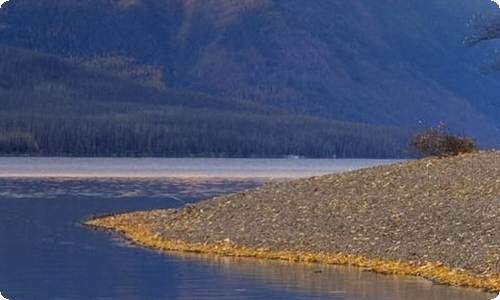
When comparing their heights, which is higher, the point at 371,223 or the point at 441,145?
the point at 441,145

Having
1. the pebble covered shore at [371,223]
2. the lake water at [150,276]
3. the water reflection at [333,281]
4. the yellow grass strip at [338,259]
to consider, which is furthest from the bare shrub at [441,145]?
the water reflection at [333,281]

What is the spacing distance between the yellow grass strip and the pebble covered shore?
35 millimetres

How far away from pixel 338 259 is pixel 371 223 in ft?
9.56

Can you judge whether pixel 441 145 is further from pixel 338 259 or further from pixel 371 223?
pixel 338 259

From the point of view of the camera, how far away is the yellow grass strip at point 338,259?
3042cm

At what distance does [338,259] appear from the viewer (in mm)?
35000

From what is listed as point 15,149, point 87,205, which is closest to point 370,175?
point 87,205

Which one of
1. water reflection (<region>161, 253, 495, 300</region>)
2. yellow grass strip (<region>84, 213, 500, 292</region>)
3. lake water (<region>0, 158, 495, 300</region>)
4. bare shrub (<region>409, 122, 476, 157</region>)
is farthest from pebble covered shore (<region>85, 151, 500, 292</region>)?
bare shrub (<region>409, 122, 476, 157</region>)

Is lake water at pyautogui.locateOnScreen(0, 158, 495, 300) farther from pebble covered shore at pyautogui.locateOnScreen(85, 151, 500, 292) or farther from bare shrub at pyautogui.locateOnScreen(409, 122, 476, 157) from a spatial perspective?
bare shrub at pyautogui.locateOnScreen(409, 122, 476, 157)

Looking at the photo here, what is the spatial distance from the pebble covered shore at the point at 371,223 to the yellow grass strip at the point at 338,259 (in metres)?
0.04

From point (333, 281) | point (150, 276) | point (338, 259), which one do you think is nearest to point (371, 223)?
point (338, 259)

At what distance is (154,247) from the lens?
39812mm

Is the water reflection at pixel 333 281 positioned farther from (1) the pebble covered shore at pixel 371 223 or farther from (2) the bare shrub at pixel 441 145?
(2) the bare shrub at pixel 441 145

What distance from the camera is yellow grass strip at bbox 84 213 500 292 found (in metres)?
30.4
